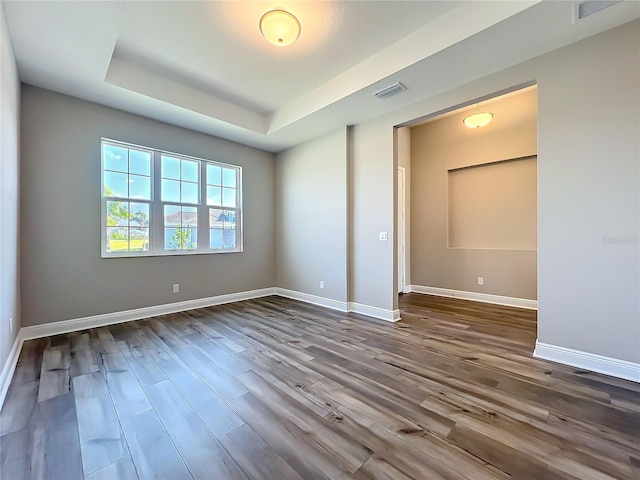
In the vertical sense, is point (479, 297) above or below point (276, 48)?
below

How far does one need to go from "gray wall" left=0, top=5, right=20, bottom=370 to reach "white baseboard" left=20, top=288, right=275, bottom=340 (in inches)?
11.2

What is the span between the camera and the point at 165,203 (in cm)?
411

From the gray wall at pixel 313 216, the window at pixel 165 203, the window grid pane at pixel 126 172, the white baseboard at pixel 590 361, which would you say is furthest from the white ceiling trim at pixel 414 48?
the white baseboard at pixel 590 361

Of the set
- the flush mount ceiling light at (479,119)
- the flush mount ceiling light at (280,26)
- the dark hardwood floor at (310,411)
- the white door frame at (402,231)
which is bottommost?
the dark hardwood floor at (310,411)

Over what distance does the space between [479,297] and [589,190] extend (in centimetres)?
298

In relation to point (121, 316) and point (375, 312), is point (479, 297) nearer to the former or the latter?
point (375, 312)

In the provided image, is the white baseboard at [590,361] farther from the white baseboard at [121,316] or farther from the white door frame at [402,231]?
the white baseboard at [121,316]

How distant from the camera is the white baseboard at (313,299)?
14.1 feet

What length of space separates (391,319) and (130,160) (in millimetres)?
4239

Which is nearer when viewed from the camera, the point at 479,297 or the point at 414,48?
the point at 414,48

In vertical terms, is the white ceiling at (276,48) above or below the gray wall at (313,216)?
above

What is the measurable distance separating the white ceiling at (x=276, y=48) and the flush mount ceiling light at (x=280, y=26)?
0.12 m

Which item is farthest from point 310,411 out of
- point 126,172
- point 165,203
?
point 126,172

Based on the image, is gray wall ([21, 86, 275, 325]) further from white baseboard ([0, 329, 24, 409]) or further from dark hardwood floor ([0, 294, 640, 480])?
dark hardwood floor ([0, 294, 640, 480])
